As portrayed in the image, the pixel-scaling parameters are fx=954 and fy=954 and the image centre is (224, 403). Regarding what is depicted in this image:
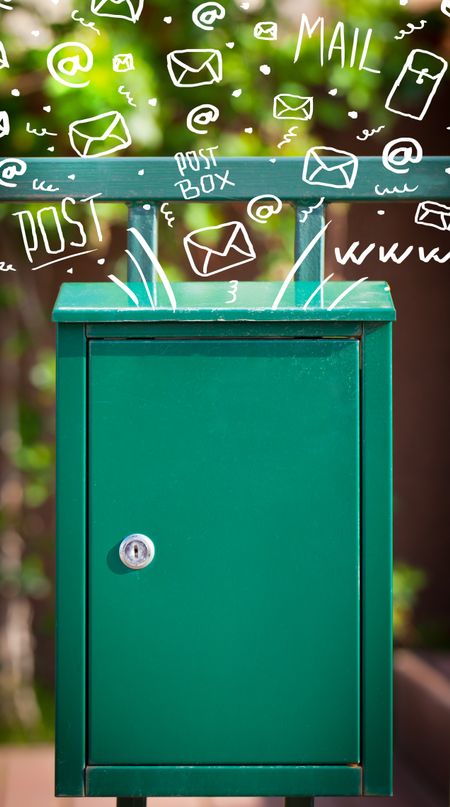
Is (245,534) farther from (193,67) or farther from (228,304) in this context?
(193,67)

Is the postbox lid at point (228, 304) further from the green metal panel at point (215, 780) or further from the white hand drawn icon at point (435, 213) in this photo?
the green metal panel at point (215, 780)

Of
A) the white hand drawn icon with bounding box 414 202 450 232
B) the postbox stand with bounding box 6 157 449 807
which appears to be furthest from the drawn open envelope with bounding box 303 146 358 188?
the postbox stand with bounding box 6 157 449 807

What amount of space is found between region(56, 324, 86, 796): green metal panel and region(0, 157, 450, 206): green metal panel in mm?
307

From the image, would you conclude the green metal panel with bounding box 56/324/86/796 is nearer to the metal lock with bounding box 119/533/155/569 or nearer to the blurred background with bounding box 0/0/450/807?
the metal lock with bounding box 119/533/155/569

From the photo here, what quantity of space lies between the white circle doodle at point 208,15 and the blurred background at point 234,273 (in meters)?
0.04

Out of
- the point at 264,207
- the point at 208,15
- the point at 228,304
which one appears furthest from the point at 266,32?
the point at 228,304

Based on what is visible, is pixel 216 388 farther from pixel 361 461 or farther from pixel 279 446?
pixel 361 461

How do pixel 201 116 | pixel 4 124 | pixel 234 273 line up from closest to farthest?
1. pixel 4 124
2. pixel 201 116
3. pixel 234 273

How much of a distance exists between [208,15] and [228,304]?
6.82 feet

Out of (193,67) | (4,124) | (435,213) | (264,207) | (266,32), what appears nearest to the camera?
(264,207)

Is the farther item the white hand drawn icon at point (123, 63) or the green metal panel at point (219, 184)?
the white hand drawn icon at point (123, 63)

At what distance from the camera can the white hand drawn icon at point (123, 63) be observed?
285 centimetres

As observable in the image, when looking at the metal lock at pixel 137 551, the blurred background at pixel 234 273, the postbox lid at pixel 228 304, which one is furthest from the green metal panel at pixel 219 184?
the blurred background at pixel 234 273

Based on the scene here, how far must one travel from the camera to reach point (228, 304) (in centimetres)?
144
